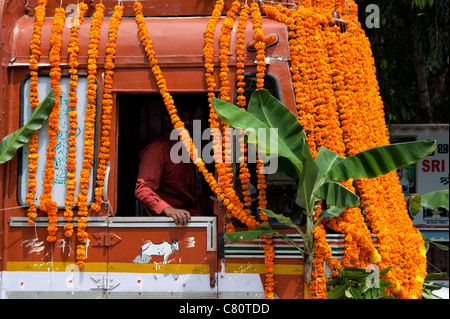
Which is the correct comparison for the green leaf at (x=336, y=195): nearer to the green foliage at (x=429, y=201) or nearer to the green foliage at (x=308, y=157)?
the green foliage at (x=308, y=157)

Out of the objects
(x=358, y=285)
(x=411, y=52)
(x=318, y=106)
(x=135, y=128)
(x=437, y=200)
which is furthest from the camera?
(x=411, y=52)

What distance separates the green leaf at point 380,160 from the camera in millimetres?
4098

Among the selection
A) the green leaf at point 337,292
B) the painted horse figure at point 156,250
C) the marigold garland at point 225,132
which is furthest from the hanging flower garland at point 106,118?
the green leaf at point 337,292

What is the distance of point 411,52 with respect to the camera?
9383 mm

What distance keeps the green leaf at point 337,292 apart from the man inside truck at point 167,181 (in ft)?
4.44

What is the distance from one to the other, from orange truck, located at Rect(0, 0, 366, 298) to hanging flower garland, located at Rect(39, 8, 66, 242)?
0.05 m

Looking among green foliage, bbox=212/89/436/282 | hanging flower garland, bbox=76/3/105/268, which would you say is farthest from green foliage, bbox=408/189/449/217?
hanging flower garland, bbox=76/3/105/268

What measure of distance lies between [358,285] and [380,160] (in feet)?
3.26

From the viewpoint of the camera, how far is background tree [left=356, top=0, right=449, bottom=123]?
8.55 m

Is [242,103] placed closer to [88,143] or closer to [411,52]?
[88,143]

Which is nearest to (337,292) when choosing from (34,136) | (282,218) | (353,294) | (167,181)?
(353,294)
